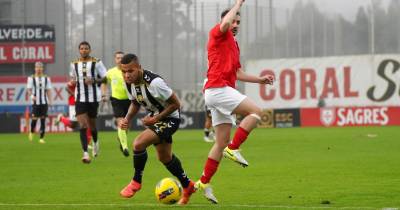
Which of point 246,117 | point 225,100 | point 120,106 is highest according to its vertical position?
point 225,100

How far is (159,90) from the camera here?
10.0m

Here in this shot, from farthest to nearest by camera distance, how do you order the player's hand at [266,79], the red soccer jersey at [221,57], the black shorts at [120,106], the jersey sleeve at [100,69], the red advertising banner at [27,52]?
the red advertising banner at [27,52], the black shorts at [120,106], the jersey sleeve at [100,69], the player's hand at [266,79], the red soccer jersey at [221,57]

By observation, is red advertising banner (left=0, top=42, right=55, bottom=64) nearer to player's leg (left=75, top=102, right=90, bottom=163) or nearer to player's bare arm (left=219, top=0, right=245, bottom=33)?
player's leg (left=75, top=102, right=90, bottom=163)

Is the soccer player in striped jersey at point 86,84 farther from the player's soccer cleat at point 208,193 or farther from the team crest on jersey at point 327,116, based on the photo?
the team crest on jersey at point 327,116

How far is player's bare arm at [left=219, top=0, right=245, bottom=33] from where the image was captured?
392 inches

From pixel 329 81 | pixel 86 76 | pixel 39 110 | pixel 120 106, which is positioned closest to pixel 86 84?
pixel 86 76

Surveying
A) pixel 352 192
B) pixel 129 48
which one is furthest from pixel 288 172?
pixel 129 48

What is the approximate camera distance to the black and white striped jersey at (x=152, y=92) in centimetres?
1002

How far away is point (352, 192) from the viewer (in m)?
11.0

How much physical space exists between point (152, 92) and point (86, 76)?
27.3ft

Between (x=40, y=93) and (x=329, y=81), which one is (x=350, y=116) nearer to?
(x=329, y=81)

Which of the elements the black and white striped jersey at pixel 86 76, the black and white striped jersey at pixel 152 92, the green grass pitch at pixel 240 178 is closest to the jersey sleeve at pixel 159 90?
the black and white striped jersey at pixel 152 92

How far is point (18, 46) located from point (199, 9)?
962 centimetres

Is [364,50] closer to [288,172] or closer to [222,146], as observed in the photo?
[288,172]
